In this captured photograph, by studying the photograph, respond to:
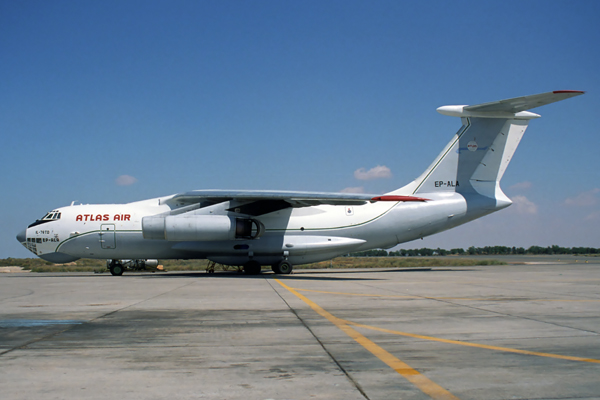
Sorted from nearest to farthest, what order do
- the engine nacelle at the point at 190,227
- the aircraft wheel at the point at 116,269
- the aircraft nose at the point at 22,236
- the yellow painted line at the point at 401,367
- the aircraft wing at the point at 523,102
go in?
the yellow painted line at the point at 401,367
the aircraft wing at the point at 523,102
the engine nacelle at the point at 190,227
the aircraft nose at the point at 22,236
the aircraft wheel at the point at 116,269

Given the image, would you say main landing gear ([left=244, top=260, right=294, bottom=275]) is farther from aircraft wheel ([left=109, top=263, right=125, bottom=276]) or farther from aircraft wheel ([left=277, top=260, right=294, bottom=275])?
aircraft wheel ([left=109, top=263, right=125, bottom=276])

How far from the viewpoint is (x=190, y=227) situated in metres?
17.2

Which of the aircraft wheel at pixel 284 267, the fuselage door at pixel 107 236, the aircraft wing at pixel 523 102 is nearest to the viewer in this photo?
the aircraft wing at pixel 523 102

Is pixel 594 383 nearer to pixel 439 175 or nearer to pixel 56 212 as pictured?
pixel 439 175

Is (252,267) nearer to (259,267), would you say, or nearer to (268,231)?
(259,267)

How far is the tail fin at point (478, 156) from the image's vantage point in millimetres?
20109

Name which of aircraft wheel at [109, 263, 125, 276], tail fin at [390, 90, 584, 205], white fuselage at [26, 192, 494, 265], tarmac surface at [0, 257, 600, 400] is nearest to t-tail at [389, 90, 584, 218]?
tail fin at [390, 90, 584, 205]

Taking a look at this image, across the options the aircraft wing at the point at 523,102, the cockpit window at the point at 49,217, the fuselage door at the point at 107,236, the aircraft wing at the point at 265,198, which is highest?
the aircraft wing at the point at 523,102

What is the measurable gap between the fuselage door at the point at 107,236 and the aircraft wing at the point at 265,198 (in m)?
2.50

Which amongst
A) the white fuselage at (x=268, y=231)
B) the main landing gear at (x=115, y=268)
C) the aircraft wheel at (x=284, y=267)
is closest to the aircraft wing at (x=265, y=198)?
the white fuselage at (x=268, y=231)

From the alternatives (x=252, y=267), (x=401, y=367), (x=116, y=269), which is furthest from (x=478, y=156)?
(x=401, y=367)

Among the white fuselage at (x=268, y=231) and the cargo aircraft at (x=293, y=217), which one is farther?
the white fuselage at (x=268, y=231)

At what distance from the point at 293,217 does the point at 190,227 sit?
14.4 feet

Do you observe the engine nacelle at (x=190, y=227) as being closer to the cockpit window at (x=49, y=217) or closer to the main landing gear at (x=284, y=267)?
the main landing gear at (x=284, y=267)
